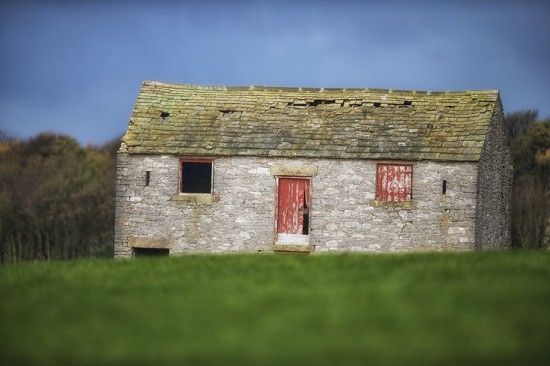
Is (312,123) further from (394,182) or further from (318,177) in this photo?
(394,182)

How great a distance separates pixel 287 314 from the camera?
42.1ft

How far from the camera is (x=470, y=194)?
28.6 meters

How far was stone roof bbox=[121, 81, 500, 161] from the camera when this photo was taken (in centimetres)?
2950

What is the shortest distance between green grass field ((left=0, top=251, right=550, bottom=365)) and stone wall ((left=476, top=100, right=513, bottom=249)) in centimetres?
1191

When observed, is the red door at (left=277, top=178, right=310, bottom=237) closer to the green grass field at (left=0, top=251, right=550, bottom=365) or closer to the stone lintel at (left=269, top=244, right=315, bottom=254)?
the stone lintel at (left=269, top=244, right=315, bottom=254)

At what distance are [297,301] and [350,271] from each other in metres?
3.04

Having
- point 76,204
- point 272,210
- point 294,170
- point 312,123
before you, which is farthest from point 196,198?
point 76,204

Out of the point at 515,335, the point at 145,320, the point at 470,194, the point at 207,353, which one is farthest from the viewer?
the point at 470,194

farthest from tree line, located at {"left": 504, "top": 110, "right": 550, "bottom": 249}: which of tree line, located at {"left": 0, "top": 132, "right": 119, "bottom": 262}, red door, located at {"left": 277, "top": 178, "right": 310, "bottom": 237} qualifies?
tree line, located at {"left": 0, "top": 132, "right": 119, "bottom": 262}

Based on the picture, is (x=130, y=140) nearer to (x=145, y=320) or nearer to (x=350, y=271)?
(x=350, y=271)

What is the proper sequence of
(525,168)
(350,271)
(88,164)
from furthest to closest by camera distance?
(88,164)
(525,168)
(350,271)

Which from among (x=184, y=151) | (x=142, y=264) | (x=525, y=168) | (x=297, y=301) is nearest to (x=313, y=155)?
(x=184, y=151)

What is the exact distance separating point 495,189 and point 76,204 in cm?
3332

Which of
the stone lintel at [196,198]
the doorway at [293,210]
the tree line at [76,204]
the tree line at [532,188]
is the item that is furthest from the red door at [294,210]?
the tree line at [76,204]
